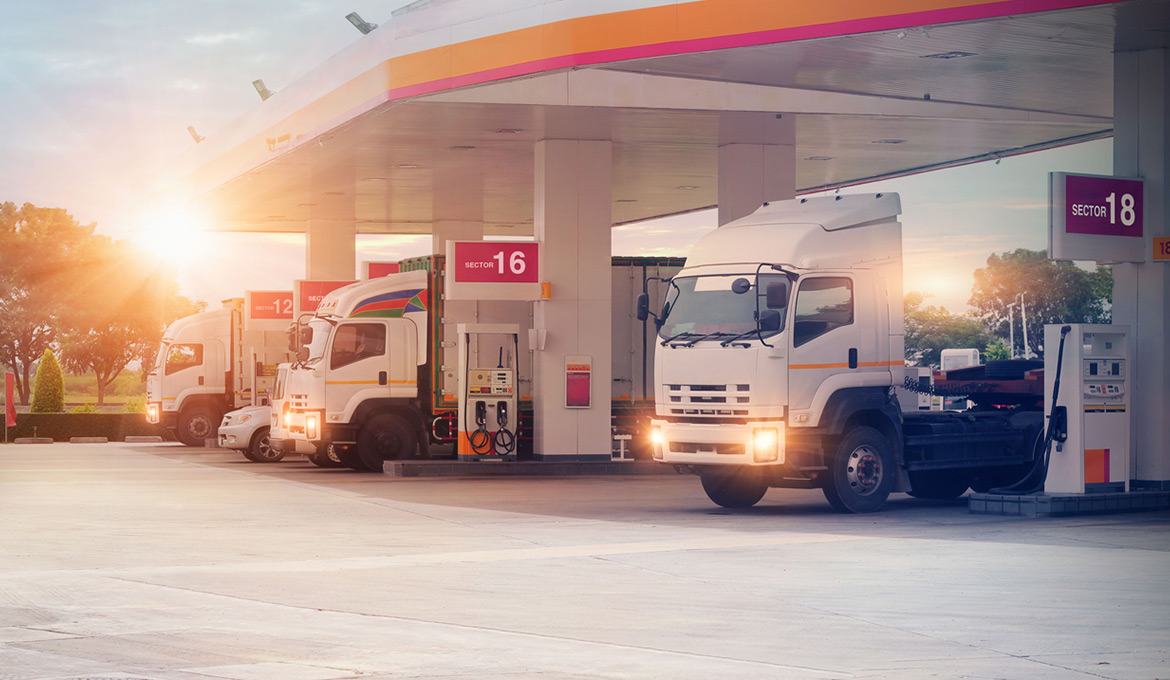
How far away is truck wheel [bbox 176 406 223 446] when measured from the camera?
115 ft

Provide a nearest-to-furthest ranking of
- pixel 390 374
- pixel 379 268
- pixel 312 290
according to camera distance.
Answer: pixel 390 374 → pixel 312 290 → pixel 379 268

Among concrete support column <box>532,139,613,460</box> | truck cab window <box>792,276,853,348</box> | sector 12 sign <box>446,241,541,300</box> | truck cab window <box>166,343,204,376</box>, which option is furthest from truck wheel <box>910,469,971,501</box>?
truck cab window <box>166,343,204,376</box>

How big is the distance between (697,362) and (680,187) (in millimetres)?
17334

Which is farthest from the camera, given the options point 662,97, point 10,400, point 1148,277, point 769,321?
point 10,400

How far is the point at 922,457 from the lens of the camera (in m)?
17.0

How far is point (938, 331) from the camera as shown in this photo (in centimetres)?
10306

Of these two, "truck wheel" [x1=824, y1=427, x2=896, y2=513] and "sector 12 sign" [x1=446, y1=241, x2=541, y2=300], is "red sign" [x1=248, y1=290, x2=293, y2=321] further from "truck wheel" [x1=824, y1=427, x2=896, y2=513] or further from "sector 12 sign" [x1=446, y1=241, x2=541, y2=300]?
"truck wheel" [x1=824, y1=427, x2=896, y2=513]

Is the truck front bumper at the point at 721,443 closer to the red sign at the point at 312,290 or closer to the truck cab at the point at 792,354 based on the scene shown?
the truck cab at the point at 792,354

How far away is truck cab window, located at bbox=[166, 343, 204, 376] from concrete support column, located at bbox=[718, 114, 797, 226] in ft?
51.1

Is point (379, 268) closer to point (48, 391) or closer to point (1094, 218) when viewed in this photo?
point (1094, 218)

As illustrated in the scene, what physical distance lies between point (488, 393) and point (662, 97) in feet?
19.5

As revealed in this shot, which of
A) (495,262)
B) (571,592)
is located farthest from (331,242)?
(571,592)

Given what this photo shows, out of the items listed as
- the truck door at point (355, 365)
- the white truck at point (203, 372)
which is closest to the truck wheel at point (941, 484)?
the truck door at point (355, 365)

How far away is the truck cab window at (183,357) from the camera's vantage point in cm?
3444
